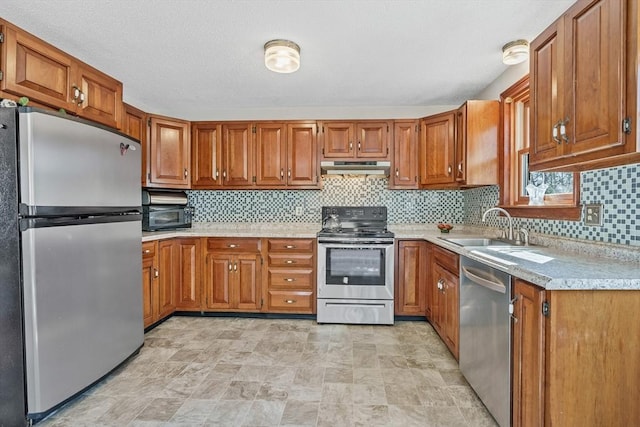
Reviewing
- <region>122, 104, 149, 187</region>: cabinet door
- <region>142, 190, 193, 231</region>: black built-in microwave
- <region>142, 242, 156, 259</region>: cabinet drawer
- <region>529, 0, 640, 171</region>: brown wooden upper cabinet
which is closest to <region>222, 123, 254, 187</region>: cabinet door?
<region>142, 190, 193, 231</region>: black built-in microwave

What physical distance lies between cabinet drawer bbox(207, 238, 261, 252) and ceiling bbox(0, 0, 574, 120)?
1.52m

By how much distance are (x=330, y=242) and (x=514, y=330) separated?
6.20 ft

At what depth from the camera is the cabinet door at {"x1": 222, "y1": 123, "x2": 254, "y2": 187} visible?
3539 millimetres

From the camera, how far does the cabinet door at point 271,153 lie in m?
3.52

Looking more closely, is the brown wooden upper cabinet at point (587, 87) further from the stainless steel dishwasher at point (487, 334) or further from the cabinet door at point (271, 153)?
the cabinet door at point (271, 153)

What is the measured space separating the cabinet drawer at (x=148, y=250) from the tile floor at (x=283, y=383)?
2.33ft

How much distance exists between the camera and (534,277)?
49.1 inches

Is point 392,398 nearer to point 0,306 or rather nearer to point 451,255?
point 451,255

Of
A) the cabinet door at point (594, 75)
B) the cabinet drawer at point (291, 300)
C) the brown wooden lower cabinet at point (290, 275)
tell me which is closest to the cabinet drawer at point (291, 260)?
the brown wooden lower cabinet at point (290, 275)

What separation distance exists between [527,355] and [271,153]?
9.47 feet

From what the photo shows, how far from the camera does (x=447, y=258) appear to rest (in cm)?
250

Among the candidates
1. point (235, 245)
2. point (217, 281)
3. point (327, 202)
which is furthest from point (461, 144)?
point (217, 281)

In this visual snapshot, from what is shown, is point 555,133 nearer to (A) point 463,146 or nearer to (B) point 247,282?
(A) point 463,146

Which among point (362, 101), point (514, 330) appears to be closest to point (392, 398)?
point (514, 330)
